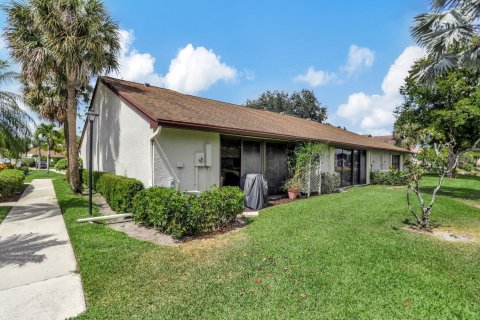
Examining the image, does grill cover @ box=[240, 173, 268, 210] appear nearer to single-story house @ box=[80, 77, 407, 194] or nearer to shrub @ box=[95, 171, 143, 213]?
single-story house @ box=[80, 77, 407, 194]

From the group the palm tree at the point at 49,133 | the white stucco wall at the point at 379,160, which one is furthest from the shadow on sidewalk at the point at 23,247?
the palm tree at the point at 49,133

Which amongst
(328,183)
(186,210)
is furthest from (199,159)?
(328,183)

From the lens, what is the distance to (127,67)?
12711 millimetres

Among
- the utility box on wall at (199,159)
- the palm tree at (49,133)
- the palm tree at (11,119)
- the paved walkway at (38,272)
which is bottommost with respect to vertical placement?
the paved walkway at (38,272)

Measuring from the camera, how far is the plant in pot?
11.1 metres

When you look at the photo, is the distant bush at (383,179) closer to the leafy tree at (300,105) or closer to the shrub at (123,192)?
the shrub at (123,192)

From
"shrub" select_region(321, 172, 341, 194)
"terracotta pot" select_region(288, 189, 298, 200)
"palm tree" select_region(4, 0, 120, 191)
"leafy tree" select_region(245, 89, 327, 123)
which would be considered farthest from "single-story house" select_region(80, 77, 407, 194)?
"leafy tree" select_region(245, 89, 327, 123)

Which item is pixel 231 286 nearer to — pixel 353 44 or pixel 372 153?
pixel 353 44

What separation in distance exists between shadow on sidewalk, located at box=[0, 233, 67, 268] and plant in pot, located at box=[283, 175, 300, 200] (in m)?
8.13

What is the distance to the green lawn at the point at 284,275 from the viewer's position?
10.5 feet

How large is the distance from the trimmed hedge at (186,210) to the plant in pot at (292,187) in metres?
4.72

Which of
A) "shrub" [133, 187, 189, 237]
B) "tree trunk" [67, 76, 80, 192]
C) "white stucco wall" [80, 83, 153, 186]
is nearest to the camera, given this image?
"shrub" [133, 187, 189, 237]

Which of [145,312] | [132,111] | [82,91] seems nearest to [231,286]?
[145,312]

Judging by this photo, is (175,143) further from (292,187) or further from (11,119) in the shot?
(11,119)
